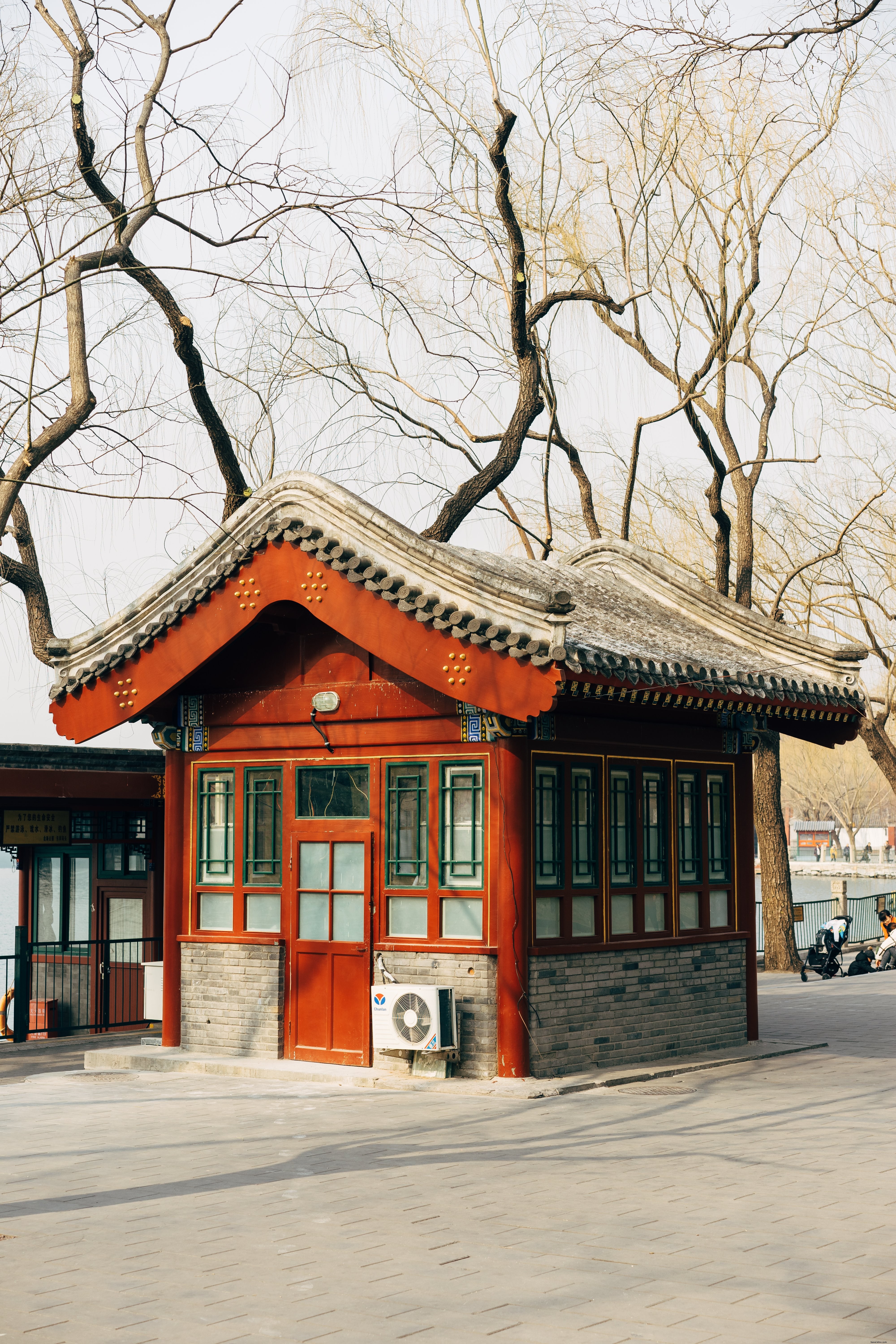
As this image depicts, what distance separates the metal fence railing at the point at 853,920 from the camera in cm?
3431

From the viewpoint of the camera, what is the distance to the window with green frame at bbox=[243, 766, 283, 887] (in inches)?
555

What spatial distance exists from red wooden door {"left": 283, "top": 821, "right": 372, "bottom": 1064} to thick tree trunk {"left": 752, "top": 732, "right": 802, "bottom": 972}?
12956 mm

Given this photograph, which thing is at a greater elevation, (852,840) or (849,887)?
(852,840)

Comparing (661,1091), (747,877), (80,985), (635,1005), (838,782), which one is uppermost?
(838,782)

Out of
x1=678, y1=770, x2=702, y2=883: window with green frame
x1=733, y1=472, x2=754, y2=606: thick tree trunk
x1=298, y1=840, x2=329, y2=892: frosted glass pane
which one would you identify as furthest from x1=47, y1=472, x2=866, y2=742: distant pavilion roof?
x1=733, y1=472, x2=754, y2=606: thick tree trunk

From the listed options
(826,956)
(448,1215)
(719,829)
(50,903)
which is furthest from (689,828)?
(826,956)

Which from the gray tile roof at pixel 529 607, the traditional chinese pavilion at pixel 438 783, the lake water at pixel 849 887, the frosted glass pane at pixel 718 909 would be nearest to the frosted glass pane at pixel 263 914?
the traditional chinese pavilion at pixel 438 783

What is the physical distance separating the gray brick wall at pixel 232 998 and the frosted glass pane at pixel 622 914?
3.11m

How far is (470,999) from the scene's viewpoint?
41.2 ft

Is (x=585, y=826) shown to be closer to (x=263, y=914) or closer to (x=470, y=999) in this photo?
(x=470, y=999)

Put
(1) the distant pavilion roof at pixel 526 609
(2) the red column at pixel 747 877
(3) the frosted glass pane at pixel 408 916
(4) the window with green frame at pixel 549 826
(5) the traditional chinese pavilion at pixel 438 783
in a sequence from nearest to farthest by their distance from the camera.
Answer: (1) the distant pavilion roof at pixel 526 609 < (5) the traditional chinese pavilion at pixel 438 783 < (4) the window with green frame at pixel 549 826 < (3) the frosted glass pane at pixel 408 916 < (2) the red column at pixel 747 877

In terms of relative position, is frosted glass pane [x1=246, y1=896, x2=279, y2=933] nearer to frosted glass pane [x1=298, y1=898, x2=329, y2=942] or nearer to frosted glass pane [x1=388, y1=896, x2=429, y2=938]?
frosted glass pane [x1=298, y1=898, x2=329, y2=942]

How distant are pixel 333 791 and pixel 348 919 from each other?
119 cm

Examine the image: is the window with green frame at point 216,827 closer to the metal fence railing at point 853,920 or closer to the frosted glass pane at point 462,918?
the frosted glass pane at point 462,918
